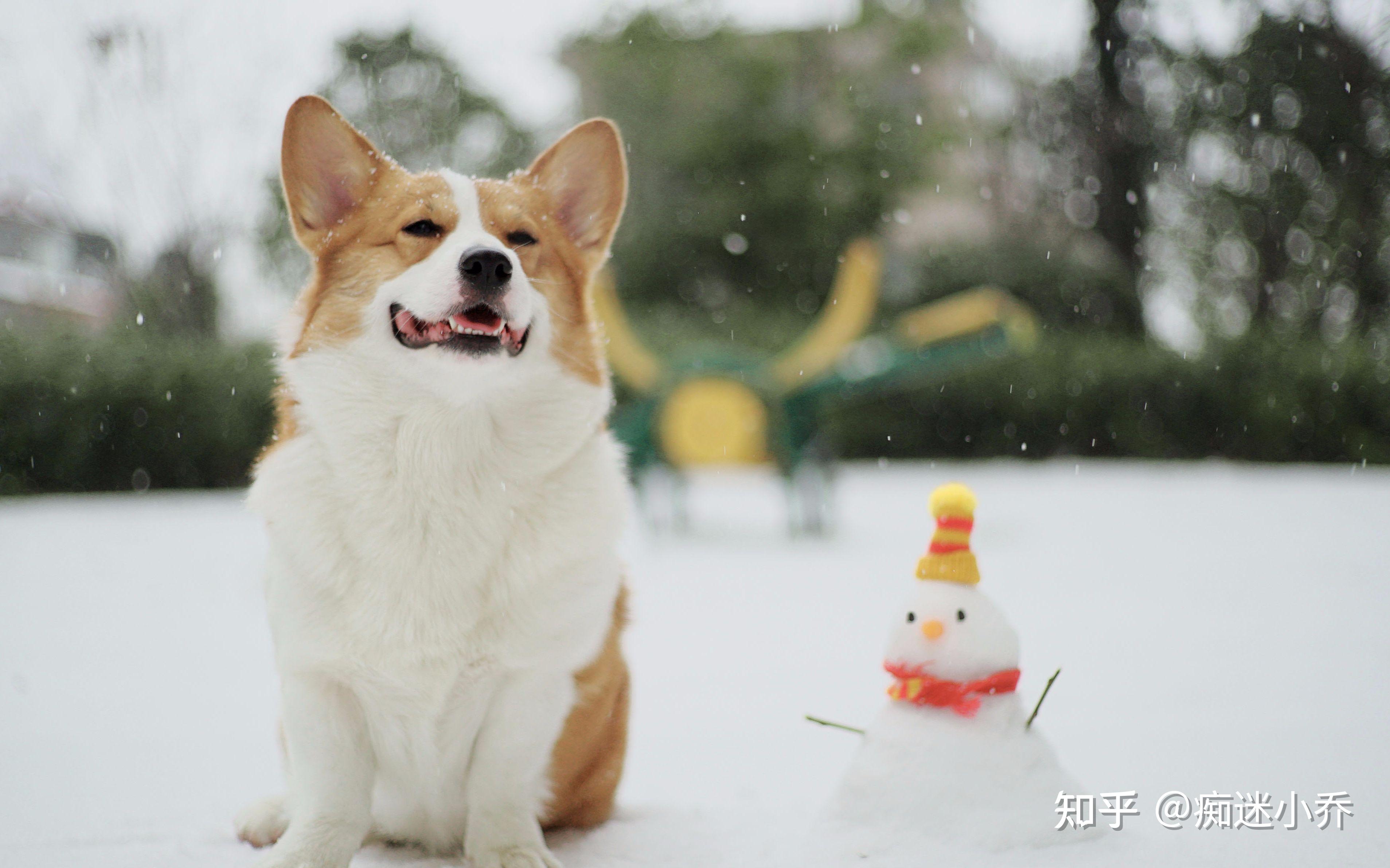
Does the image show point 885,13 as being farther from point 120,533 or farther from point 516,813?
point 516,813

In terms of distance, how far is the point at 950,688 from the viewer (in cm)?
145

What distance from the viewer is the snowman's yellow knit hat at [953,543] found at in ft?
4.97

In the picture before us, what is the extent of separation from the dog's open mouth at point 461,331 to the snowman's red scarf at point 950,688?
31.0 inches

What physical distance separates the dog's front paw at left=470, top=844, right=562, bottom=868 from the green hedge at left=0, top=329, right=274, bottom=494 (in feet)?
24.1

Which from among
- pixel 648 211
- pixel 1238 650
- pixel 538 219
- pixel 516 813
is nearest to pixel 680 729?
pixel 516 813

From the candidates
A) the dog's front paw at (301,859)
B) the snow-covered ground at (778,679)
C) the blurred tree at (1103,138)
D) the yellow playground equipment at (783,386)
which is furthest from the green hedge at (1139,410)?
the dog's front paw at (301,859)

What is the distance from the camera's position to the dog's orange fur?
1.53 m

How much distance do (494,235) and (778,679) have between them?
5.56ft

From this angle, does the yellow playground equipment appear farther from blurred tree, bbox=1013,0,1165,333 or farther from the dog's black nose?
blurred tree, bbox=1013,0,1165,333

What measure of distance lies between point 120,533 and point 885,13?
507 inches

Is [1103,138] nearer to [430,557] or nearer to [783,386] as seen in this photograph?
[783,386]

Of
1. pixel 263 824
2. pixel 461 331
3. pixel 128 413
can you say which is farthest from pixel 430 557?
pixel 128 413

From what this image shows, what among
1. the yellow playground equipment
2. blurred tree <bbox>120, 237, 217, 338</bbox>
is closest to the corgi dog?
the yellow playground equipment

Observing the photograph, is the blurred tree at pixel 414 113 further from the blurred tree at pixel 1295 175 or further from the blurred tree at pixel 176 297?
the blurred tree at pixel 1295 175
